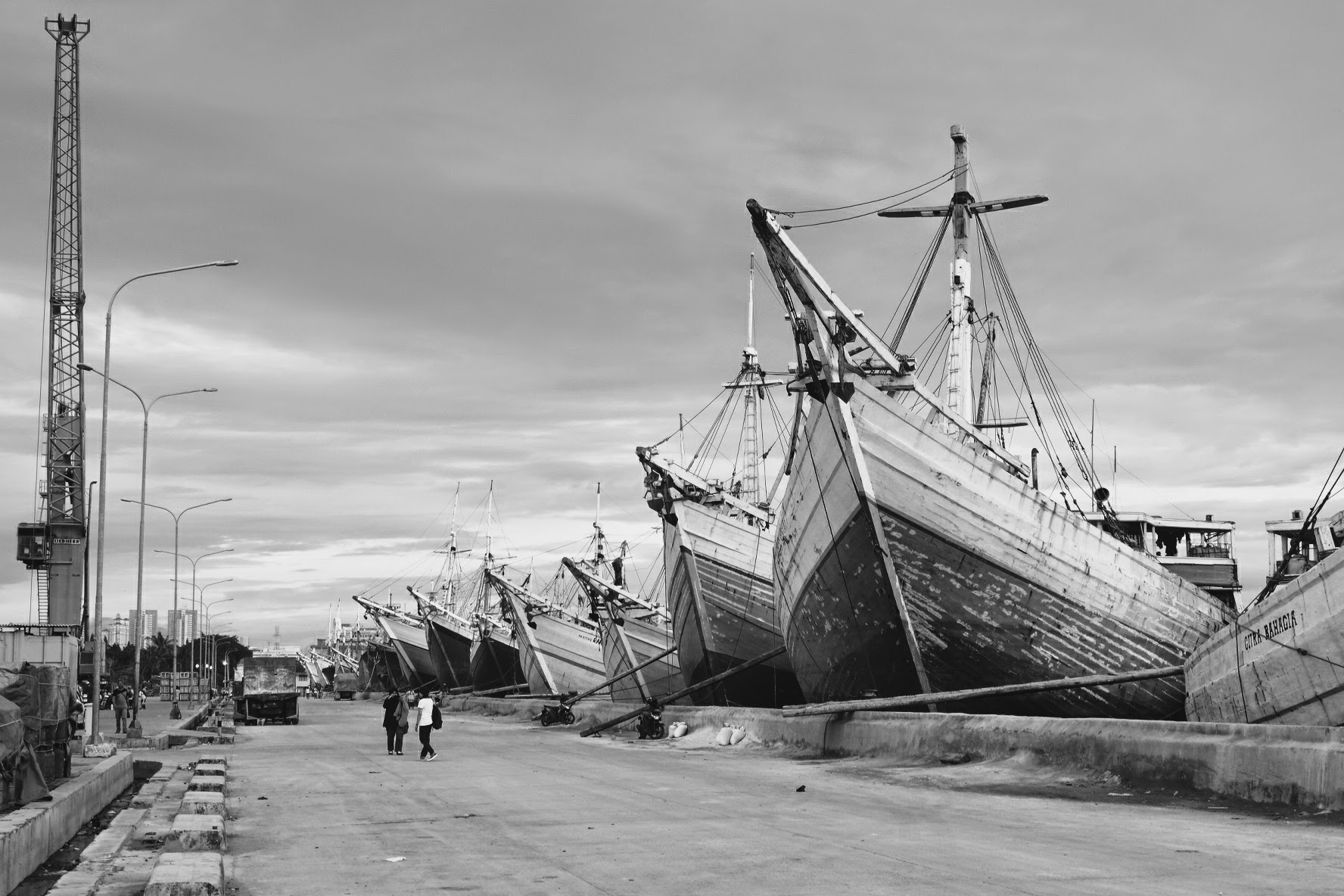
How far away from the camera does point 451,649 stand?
8400 cm

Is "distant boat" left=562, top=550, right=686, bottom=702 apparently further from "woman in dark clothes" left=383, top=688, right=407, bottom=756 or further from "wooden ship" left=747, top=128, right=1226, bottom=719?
"wooden ship" left=747, top=128, right=1226, bottom=719

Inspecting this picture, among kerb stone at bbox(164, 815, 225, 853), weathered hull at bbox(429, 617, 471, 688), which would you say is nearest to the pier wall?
kerb stone at bbox(164, 815, 225, 853)

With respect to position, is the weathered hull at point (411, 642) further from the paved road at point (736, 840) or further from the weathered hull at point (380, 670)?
the paved road at point (736, 840)

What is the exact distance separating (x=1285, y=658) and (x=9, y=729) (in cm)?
1265

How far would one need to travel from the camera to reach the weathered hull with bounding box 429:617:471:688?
272 ft

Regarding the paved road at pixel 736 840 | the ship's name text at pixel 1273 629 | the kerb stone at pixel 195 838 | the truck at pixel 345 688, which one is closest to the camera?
the paved road at pixel 736 840

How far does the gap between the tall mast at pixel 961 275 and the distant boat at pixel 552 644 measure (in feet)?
109

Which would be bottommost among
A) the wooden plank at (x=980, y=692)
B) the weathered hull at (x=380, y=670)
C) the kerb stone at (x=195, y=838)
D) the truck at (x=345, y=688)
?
the truck at (x=345, y=688)

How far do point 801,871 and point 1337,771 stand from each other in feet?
15.4

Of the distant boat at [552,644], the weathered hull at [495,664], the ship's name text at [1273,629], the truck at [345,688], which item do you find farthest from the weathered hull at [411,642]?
the ship's name text at [1273,629]

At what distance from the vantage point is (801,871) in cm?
836

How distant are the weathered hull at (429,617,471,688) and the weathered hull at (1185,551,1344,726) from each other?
68286mm

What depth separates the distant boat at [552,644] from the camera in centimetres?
6019

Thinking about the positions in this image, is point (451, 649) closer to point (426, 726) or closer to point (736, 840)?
point (426, 726)
